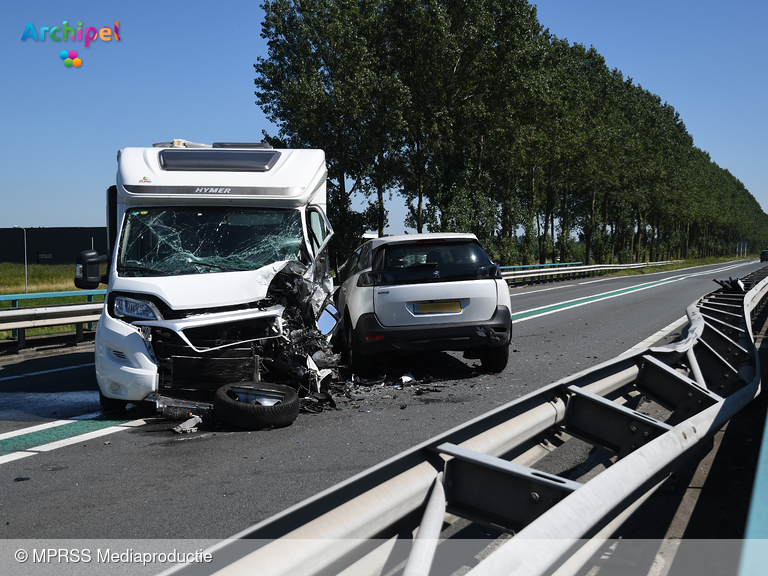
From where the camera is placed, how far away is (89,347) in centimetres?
1219

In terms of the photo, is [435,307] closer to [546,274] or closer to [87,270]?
[87,270]

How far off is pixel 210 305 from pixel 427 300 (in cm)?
276

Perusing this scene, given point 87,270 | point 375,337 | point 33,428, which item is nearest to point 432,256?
point 375,337

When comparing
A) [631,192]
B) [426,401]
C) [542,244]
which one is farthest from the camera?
[631,192]

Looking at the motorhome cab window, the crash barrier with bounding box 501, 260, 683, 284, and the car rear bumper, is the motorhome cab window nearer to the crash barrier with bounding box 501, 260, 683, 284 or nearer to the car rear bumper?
the car rear bumper

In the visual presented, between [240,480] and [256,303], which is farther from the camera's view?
[256,303]

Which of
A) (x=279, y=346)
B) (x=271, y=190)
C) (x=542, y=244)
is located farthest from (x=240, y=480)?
(x=542, y=244)

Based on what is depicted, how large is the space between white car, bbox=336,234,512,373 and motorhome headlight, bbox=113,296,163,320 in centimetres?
262

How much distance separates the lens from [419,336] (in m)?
7.79

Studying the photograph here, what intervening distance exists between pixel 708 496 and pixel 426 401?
3.40 meters

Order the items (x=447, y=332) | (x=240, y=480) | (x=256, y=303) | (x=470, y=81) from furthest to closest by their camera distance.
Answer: (x=470, y=81), (x=447, y=332), (x=256, y=303), (x=240, y=480)

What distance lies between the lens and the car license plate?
7.86 m

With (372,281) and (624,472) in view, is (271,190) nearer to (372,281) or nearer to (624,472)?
(372,281)

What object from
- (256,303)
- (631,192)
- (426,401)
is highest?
(631,192)
